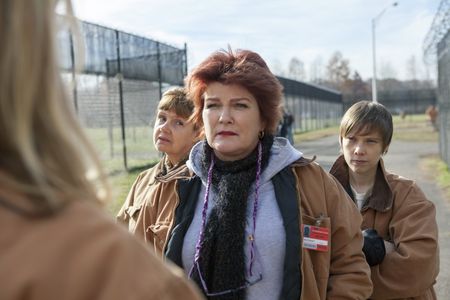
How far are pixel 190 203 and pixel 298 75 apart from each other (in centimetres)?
9505

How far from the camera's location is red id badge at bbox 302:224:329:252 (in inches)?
93.2

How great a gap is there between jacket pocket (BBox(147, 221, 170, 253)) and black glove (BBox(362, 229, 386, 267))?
39.6 inches

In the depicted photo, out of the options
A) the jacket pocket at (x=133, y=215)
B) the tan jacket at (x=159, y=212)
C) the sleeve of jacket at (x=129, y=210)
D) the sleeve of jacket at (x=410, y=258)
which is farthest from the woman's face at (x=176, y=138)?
the sleeve of jacket at (x=410, y=258)

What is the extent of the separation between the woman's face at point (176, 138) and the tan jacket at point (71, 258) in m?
2.62

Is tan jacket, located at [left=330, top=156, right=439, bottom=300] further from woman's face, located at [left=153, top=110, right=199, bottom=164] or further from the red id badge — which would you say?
woman's face, located at [left=153, top=110, right=199, bottom=164]

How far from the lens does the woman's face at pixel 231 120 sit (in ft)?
8.46

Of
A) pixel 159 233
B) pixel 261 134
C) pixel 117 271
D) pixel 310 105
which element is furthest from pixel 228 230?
pixel 310 105

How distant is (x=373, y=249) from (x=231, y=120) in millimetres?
979

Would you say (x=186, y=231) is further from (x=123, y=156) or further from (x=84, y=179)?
(x=123, y=156)

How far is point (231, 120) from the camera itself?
258 cm

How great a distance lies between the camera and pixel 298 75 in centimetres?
9562

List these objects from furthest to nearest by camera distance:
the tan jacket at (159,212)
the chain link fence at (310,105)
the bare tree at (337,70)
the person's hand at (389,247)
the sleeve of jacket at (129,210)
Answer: the bare tree at (337,70) → the chain link fence at (310,105) → the sleeve of jacket at (129,210) → the person's hand at (389,247) → the tan jacket at (159,212)

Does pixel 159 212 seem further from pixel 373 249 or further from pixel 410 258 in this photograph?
pixel 410 258

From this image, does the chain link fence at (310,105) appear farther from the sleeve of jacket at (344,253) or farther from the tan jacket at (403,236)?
the sleeve of jacket at (344,253)
